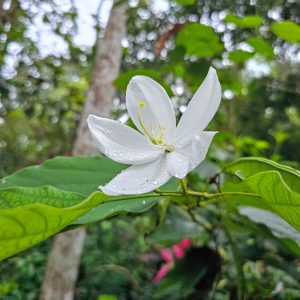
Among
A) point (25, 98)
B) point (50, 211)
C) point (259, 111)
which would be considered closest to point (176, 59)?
point (50, 211)

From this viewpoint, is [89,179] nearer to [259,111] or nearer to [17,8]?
[17,8]

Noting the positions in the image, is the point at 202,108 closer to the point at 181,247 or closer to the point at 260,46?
the point at 260,46

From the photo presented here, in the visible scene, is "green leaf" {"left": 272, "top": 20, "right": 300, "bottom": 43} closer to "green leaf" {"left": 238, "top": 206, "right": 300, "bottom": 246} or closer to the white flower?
"green leaf" {"left": 238, "top": 206, "right": 300, "bottom": 246}

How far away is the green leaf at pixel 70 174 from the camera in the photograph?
55 cm

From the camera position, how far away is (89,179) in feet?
1.91

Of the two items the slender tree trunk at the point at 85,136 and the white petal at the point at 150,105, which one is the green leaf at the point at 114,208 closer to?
the white petal at the point at 150,105

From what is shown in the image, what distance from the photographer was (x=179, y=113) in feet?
3.25

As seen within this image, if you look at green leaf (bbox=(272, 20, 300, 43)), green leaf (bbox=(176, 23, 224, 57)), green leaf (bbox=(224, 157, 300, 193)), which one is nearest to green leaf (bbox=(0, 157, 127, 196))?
green leaf (bbox=(224, 157, 300, 193))

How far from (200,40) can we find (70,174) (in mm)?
537

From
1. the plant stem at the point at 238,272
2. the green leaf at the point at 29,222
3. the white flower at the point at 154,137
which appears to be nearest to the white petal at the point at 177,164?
the white flower at the point at 154,137

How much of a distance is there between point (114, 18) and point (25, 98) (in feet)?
3.36

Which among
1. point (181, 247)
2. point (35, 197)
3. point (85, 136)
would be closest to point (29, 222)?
point (35, 197)

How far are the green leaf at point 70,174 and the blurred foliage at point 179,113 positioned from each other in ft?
0.49

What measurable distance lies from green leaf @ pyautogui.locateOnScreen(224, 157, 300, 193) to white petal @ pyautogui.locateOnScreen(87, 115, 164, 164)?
3.9 inches
